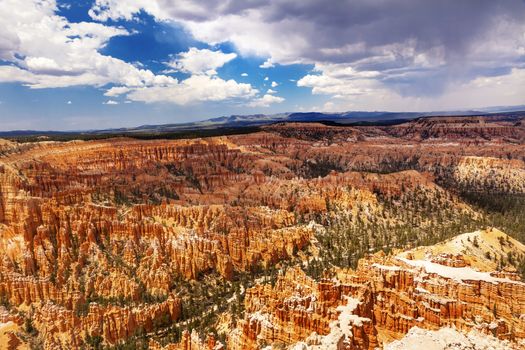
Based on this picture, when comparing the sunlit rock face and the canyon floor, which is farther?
the canyon floor

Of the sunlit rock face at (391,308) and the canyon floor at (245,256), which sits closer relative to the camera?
the sunlit rock face at (391,308)

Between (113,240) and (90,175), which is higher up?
(90,175)

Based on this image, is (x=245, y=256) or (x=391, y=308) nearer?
(x=391, y=308)

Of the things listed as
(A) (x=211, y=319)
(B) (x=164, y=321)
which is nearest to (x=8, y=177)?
(B) (x=164, y=321)

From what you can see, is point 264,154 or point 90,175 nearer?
point 90,175

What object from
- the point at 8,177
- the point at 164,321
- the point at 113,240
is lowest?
the point at 164,321

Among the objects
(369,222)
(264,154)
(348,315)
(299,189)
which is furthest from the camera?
(264,154)

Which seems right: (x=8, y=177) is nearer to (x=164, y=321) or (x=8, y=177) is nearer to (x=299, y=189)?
(x=164, y=321)

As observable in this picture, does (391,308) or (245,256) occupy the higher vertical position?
(391,308)
